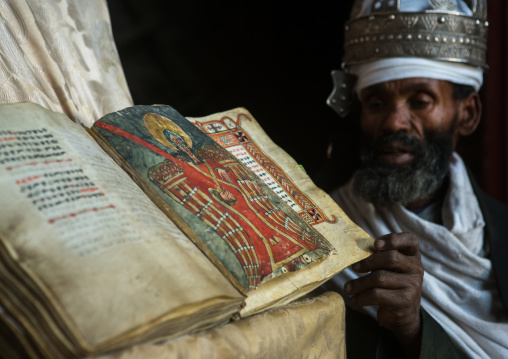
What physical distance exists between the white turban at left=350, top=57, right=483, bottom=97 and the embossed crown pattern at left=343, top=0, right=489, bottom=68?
0.02 metres

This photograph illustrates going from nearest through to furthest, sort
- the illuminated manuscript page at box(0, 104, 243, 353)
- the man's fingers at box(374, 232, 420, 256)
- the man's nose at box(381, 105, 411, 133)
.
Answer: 1. the illuminated manuscript page at box(0, 104, 243, 353)
2. the man's fingers at box(374, 232, 420, 256)
3. the man's nose at box(381, 105, 411, 133)

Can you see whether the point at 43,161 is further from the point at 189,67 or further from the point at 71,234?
the point at 189,67

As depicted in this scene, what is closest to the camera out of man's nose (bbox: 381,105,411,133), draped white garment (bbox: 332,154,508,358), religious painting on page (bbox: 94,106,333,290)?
religious painting on page (bbox: 94,106,333,290)

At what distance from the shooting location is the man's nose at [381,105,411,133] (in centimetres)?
146

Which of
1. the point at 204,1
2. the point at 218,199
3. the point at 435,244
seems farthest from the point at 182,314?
the point at 204,1

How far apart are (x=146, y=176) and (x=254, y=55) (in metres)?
1.51

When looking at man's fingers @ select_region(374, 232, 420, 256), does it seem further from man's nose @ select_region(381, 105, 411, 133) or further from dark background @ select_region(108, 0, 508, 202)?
dark background @ select_region(108, 0, 508, 202)

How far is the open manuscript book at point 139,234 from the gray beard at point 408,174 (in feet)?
2.07

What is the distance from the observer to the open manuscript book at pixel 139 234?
Answer: 0.48 m

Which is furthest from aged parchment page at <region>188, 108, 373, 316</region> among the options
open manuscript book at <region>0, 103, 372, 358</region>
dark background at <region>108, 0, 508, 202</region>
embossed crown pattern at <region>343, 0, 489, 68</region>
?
dark background at <region>108, 0, 508, 202</region>

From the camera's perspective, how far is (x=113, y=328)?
0.46 m

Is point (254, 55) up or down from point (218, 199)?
up

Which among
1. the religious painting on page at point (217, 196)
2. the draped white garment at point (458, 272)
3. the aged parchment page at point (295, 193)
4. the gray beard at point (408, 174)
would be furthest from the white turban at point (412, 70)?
the religious painting on page at point (217, 196)

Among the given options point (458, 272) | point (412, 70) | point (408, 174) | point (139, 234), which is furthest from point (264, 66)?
point (139, 234)
